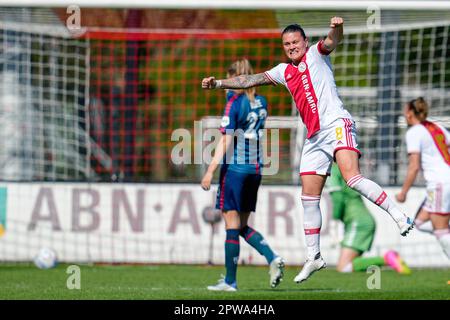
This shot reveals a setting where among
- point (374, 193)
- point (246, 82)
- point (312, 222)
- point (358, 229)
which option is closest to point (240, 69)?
point (246, 82)

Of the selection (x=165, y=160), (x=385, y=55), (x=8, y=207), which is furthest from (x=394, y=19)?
(x=165, y=160)

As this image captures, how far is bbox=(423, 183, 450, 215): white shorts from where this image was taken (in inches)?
495

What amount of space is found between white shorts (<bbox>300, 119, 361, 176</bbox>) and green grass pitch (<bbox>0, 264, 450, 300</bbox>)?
1.39m

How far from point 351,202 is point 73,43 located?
226 inches

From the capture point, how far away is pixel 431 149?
12.8 metres

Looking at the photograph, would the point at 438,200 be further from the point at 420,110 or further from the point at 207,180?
the point at 207,180

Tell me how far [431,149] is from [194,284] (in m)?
3.26

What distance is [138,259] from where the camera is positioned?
1530 centimetres

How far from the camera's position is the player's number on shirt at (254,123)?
11.1m

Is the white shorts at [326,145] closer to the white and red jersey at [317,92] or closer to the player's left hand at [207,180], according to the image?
the white and red jersey at [317,92]

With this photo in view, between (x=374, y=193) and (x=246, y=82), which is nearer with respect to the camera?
(x=374, y=193)

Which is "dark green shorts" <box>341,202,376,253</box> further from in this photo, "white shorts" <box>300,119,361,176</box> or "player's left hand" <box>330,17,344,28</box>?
"player's left hand" <box>330,17,344,28</box>

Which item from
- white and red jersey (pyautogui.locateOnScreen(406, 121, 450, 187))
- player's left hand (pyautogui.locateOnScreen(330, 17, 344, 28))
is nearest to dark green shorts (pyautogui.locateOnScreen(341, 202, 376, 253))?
white and red jersey (pyautogui.locateOnScreen(406, 121, 450, 187))
